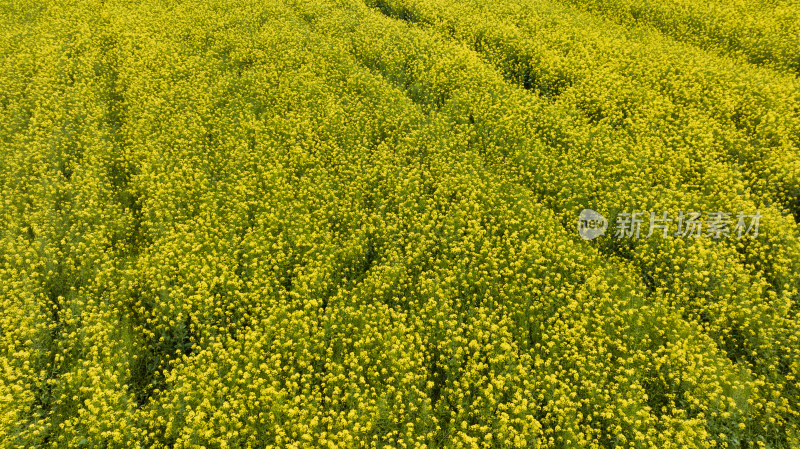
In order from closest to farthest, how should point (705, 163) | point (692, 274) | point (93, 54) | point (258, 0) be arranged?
1. point (692, 274)
2. point (705, 163)
3. point (93, 54)
4. point (258, 0)

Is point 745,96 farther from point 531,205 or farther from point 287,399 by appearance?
point 287,399

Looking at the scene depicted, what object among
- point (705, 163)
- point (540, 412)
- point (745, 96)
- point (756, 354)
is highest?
point (745, 96)

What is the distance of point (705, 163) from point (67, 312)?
11.6 meters

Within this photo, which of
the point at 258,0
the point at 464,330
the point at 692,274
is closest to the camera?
the point at 464,330

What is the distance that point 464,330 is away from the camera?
6.50 metres

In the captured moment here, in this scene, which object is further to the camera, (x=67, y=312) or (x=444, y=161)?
(x=444, y=161)

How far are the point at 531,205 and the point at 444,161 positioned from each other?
2.23 meters

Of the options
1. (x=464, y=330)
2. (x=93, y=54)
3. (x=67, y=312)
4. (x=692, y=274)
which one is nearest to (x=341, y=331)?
(x=464, y=330)

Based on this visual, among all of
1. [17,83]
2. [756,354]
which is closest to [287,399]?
[756,354]

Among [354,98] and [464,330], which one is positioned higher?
[354,98]

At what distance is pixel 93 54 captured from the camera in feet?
44.4

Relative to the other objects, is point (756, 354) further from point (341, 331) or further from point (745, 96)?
point (745, 96)

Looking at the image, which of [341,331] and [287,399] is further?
[341,331]

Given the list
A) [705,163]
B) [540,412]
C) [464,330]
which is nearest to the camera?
[540,412]
